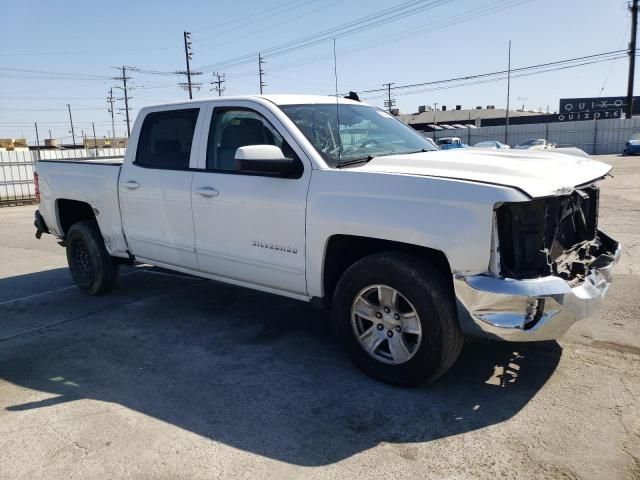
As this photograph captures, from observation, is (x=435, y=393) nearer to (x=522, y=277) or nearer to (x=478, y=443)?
(x=478, y=443)

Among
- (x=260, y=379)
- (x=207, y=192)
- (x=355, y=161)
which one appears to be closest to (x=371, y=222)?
(x=355, y=161)

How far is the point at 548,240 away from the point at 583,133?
49.0 m

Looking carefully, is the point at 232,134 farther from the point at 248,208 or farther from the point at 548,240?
the point at 548,240

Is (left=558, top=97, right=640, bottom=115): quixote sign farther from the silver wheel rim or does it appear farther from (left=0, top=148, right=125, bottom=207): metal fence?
the silver wheel rim

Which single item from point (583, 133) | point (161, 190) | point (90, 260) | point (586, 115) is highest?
point (586, 115)

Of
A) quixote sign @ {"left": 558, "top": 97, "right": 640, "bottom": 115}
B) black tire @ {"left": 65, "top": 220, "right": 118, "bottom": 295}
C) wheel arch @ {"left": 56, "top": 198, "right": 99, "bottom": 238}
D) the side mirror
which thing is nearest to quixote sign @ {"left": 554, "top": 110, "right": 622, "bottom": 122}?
quixote sign @ {"left": 558, "top": 97, "right": 640, "bottom": 115}

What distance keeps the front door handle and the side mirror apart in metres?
0.71

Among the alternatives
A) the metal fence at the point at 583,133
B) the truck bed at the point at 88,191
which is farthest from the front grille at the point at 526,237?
the metal fence at the point at 583,133

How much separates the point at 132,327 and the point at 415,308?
293cm

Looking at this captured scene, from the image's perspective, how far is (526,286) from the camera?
2986 mm

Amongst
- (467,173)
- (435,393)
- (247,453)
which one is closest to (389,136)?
(467,173)

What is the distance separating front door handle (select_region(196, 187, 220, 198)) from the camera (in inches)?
170

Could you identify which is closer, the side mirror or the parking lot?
the parking lot

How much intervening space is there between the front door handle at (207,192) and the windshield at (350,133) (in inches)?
34.0
